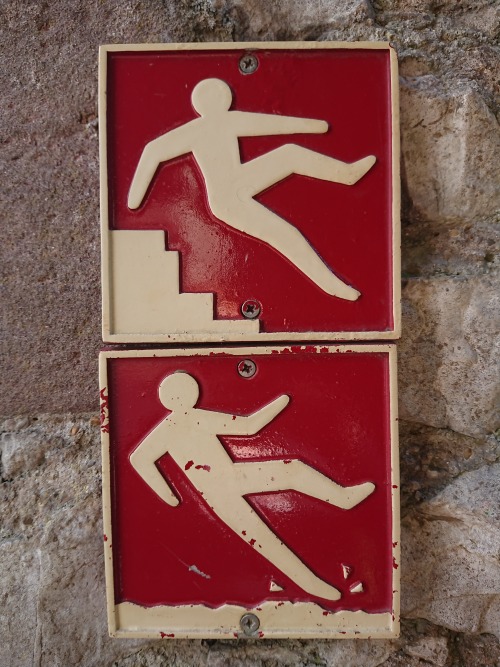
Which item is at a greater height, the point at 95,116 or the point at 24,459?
the point at 95,116

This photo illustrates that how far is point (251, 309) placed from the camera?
545 mm

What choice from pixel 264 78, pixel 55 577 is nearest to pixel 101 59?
pixel 264 78

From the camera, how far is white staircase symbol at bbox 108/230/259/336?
0.54m

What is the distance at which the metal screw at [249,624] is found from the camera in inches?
21.5

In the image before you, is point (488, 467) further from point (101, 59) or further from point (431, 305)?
point (101, 59)

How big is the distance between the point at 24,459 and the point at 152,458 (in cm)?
20

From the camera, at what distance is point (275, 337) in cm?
54

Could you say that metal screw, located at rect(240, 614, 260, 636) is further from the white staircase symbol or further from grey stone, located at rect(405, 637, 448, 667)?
the white staircase symbol

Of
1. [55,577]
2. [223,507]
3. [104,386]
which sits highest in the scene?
[104,386]

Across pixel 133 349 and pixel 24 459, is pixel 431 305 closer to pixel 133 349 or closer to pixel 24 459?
pixel 133 349

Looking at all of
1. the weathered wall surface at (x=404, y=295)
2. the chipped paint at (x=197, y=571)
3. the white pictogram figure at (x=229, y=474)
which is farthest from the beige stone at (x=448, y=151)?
the chipped paint at (x=197, y=571)

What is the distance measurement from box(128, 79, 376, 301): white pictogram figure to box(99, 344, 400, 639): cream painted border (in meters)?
0.11

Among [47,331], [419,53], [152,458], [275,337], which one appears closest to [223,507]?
[152,458]

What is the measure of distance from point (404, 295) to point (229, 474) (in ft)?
1.00
